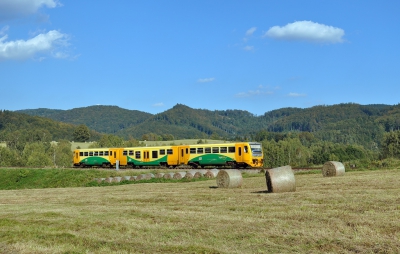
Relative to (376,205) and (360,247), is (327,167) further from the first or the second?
(360,247)

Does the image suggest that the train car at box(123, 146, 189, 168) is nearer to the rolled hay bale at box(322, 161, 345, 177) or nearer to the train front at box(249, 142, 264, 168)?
the train front at box(249, 142, 264, 168)

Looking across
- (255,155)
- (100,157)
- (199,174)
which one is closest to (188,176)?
(199,174)

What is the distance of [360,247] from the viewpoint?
980 cm

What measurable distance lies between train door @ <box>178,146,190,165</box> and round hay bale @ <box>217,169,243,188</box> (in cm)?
2890

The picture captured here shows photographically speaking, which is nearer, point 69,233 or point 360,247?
point 360,247

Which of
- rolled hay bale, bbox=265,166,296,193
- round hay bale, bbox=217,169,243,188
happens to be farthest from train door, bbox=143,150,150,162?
rolled hay bale, bbox=265,166,296,193

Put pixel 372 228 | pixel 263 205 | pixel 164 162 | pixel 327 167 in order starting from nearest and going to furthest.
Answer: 1. pixel 372 228
2. pixel 263 205
3. pixel 327 167
4. pixel 164 162

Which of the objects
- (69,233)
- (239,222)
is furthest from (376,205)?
(69,233)

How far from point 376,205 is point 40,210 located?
1191cm

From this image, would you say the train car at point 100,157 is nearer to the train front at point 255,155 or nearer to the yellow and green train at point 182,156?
the yellow and green train at point 182,156

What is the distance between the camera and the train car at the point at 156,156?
5641cm

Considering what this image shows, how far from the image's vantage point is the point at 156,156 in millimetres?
59312

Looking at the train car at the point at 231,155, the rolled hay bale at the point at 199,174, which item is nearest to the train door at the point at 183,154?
the train car at the point at 231,155

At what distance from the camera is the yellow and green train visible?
50.8m
